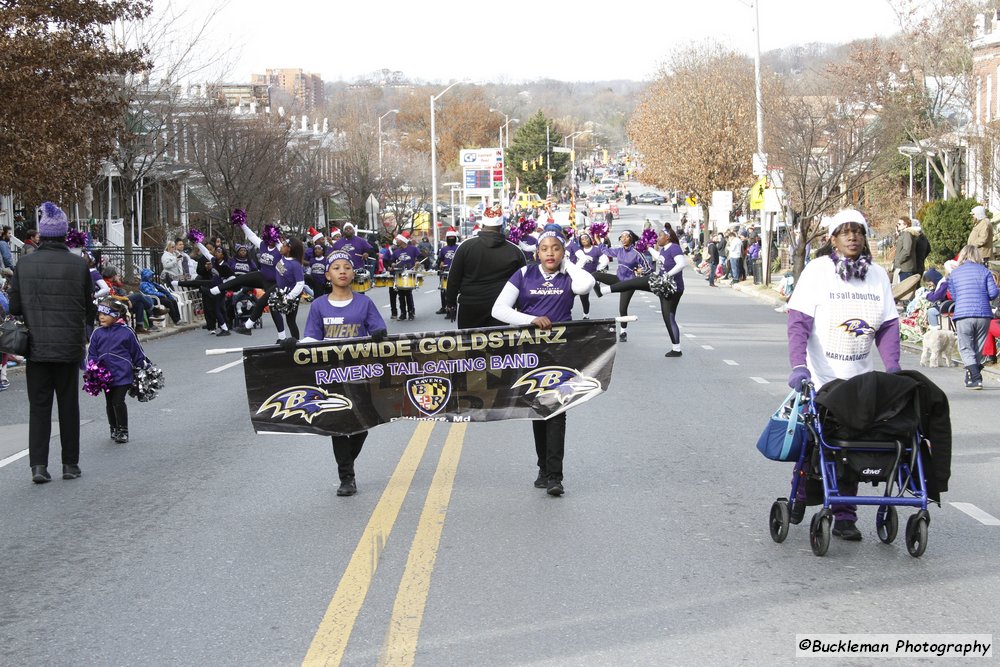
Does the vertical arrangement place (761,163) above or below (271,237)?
above

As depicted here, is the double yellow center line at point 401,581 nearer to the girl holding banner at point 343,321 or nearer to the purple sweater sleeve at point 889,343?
the girl holding banner at point 343,321

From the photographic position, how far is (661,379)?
1534 cm

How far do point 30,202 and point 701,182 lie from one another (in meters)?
48.6

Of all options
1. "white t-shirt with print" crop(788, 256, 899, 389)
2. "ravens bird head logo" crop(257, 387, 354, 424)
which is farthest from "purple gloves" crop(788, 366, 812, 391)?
"ravens bird head logo" crop(257, 387, 354, 424)

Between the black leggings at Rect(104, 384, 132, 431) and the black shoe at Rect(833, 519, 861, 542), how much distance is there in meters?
6.88

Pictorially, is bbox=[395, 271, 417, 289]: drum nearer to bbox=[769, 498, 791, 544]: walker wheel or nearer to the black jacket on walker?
bbox=[769, 498, 791, 544]: walker wheel

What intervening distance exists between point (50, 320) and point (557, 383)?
389 cm

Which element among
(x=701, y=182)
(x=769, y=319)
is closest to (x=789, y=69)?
(x=701, y=182)

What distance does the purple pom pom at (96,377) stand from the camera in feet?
36.1

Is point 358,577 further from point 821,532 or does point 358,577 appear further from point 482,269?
point 482,269

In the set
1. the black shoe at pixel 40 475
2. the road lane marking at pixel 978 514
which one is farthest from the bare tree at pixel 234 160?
the road lane marking at pixel 978 514

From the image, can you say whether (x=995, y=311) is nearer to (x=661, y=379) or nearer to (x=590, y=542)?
(x=661, y=379)

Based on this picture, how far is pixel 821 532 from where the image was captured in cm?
659

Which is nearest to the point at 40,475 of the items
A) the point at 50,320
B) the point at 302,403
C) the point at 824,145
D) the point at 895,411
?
the point at 50,320
